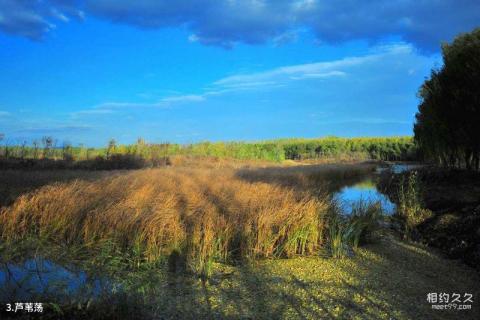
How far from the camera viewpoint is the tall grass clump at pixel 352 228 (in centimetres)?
781

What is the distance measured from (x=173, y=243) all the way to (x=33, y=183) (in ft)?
25.8

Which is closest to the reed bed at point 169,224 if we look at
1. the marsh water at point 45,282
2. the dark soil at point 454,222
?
the marsh water at point 45,282

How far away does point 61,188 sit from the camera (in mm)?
8984

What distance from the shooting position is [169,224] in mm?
7562

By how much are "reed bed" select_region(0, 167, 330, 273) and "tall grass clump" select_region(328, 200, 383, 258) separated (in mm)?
276

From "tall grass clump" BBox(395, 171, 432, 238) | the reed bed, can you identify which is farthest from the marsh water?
"tall grass clump" BBox(395, 171, 432, 238)

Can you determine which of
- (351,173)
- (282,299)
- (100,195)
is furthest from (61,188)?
A: (351,173)

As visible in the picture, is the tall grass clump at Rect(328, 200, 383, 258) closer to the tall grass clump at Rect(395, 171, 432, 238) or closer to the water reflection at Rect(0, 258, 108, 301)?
the tall grass clump at Rect(395, 171, 432, 238)

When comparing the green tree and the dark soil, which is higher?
the green tree

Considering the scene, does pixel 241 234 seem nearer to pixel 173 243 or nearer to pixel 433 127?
pixel 173 243

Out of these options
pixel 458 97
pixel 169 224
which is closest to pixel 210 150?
pixel 458 97

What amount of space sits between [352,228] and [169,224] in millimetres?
3515

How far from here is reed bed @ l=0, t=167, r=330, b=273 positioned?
6996 millimetres

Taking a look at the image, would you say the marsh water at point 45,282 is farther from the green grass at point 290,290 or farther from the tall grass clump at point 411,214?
the tall grass clump at point 411,214
